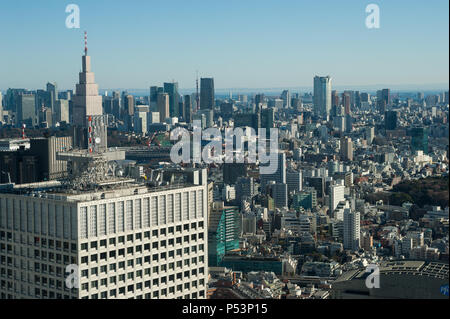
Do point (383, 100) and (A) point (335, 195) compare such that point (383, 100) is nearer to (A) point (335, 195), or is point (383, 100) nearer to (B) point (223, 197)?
(A) point (335, 195)

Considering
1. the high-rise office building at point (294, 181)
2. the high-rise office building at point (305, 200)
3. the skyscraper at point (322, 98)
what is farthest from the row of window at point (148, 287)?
the skyscraper at point (322, 98)

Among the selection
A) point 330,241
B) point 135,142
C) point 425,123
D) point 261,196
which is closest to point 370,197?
point 261,196

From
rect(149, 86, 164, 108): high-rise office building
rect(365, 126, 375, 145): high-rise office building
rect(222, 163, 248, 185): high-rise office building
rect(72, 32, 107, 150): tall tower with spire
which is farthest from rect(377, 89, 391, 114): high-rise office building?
rect(222, 163, 248, 185): high-rise office building

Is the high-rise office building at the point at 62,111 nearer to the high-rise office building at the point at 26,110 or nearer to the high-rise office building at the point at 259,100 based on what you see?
the high-rise office building at the point at 26,110

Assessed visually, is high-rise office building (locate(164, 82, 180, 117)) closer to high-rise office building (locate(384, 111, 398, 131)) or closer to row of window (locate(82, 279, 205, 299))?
high-rise office building (locate(384, 111, 398, 131))

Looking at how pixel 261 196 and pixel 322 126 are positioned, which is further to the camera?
pixel 322 126
